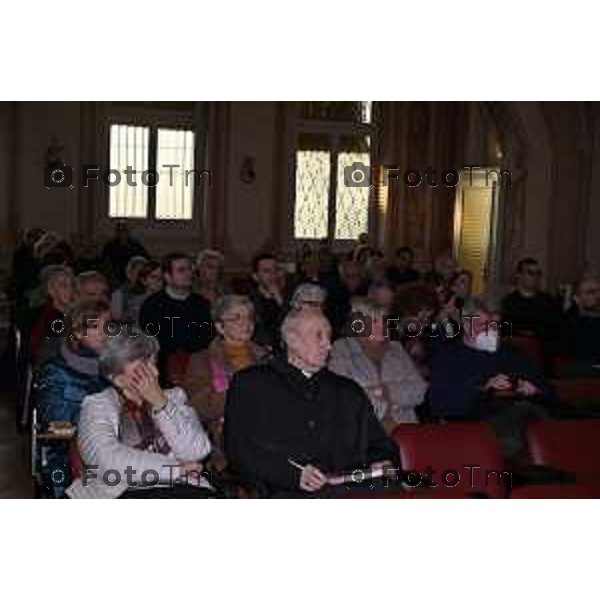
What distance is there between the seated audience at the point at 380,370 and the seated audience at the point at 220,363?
39 cm

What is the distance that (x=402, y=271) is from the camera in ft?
33.9

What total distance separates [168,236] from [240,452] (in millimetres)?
9297

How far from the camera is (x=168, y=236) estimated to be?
42.3ft

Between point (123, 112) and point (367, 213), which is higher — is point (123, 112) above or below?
above

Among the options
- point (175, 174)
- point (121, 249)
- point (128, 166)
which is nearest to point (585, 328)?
point (121, 249)

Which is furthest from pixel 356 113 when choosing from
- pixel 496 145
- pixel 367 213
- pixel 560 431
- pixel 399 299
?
pixel 560 431

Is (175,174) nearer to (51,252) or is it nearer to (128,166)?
(128,166)

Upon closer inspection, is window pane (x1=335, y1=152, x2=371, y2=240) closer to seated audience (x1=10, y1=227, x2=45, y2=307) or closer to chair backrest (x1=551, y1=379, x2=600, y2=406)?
seated audience (x1=10, y1=227, x2=45, y2=307)

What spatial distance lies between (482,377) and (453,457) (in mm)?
1206

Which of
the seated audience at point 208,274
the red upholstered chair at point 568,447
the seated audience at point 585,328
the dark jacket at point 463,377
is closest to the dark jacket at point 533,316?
the seated audience at point 585,328

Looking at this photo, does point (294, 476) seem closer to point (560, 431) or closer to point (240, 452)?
point (240, 452)
